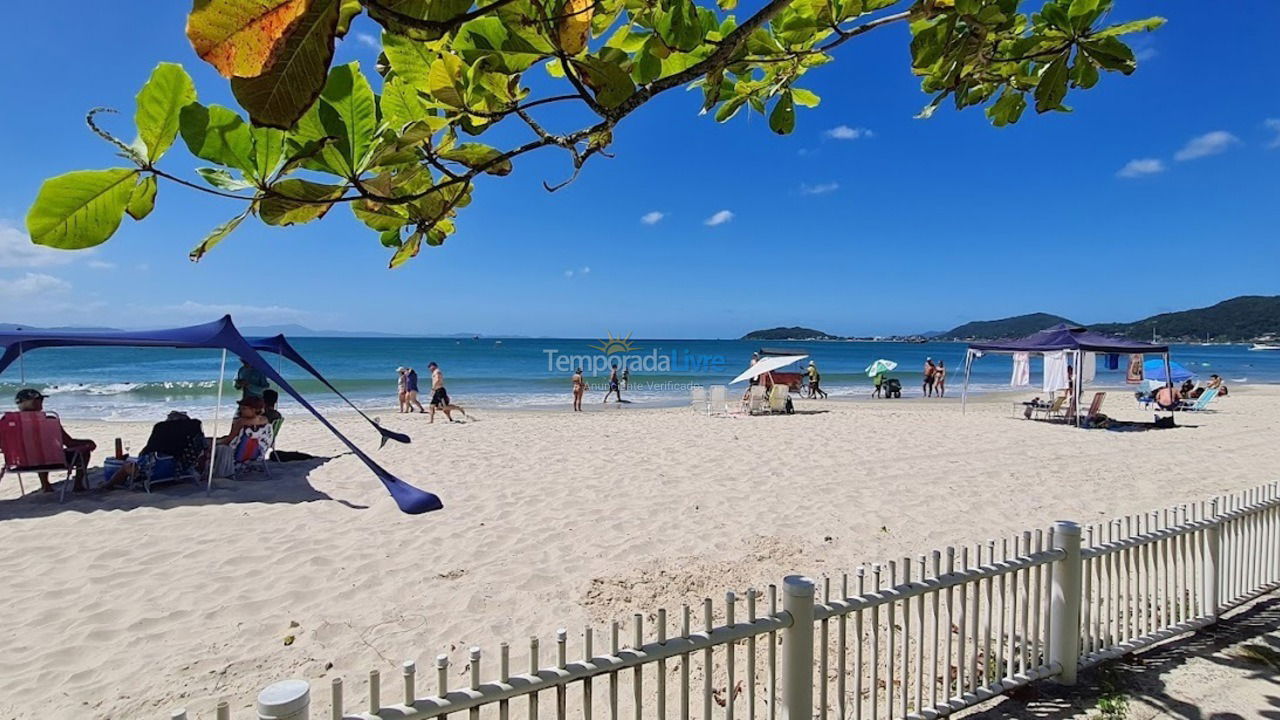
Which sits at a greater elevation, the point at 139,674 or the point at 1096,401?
the point at 1096,401

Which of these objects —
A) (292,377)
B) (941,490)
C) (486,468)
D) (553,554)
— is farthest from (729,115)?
(292,377)

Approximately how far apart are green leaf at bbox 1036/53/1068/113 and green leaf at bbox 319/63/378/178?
1.58 meters

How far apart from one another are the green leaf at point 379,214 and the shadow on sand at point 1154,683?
309 cm

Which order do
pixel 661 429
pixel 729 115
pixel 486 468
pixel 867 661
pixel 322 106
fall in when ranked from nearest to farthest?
1. pixel 322 106
2. pixel 729 115
3. pixel 867 661
4. pixel 486 468
5. pixel 661 429

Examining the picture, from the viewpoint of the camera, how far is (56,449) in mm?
5977

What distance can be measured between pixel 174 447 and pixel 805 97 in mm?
7345

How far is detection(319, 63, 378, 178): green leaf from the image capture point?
2.52 ft

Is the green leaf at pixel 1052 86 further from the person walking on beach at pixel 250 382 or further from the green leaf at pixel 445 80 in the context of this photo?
the person walking on beach at pixel 250 382

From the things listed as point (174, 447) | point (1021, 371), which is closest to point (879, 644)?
point (174, 447)

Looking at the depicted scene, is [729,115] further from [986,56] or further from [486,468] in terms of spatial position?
[486,468]

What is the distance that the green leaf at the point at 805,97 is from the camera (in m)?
1.77

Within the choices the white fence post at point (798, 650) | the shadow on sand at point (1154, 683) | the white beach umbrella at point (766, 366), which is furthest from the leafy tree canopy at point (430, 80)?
the white beach umbrella at point (766, 366)

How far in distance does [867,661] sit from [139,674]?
359 cm

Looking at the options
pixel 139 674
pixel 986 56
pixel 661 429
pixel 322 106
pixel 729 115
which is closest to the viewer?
pixel 322 106
